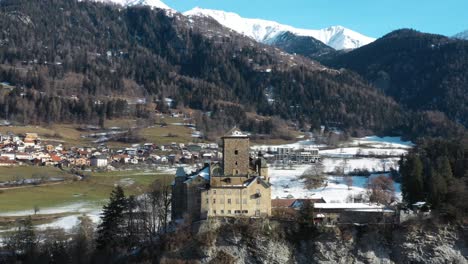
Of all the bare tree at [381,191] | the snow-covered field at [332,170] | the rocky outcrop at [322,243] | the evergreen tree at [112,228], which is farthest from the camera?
the snow-covered field at [332,170]

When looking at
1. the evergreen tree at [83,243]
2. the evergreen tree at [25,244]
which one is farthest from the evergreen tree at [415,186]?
the evergreen tree at [25,244]

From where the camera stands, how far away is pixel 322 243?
53750mm

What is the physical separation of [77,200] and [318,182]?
3945cm

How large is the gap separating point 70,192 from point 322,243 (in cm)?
5637

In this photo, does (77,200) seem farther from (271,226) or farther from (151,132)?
(151,132)

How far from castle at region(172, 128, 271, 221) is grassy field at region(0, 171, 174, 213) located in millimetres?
38946

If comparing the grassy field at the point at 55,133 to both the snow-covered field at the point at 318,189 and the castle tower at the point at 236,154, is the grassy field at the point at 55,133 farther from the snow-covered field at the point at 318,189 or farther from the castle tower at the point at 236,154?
the castle tower at the point at 236,154

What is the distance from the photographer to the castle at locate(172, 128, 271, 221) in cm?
5441

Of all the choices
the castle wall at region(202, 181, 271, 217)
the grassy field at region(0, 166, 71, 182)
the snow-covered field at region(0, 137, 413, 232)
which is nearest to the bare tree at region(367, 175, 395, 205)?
the snow-covered field at region(0, 137, 413, 232)

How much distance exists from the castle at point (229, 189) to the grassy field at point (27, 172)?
6009 centimetres

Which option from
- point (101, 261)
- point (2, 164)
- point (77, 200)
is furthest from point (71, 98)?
point (101, 261)

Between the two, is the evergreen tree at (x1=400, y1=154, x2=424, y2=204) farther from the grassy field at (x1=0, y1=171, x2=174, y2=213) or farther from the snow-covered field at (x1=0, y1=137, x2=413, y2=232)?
the grassy field at (x1=0, y1=171, x2=174, y2=213)

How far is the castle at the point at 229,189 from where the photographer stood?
178ft

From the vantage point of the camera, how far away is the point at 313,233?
54.2 meters
